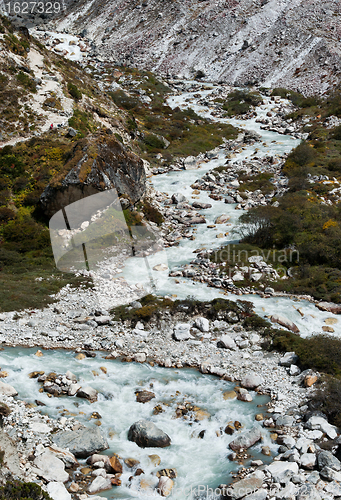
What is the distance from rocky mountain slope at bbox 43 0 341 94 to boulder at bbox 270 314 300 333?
5775 centimetres

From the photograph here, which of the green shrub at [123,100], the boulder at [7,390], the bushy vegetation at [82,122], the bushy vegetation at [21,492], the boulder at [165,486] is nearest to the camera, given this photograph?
the bushy vegetation at [21,492]

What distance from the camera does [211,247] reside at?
2425 cm

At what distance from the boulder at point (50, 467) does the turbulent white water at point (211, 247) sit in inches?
416

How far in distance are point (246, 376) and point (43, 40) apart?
8875 centimetres

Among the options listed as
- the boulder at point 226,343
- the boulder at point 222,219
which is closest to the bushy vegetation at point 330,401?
the boulder at point 226,343

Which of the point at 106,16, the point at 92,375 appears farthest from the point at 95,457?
the point at 106,16

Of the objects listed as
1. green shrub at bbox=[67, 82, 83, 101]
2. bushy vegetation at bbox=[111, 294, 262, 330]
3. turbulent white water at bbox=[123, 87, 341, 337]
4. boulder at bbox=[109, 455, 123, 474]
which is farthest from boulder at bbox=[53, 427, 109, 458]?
green shrub at bbox=[67, 82, 83, 101]

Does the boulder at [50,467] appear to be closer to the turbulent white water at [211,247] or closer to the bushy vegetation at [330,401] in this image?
the bushy vegetation at [330,401]

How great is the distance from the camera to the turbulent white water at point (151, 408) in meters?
9.41

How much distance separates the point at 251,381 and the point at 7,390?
24.5ft

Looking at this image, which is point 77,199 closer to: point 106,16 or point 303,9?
point 303,9

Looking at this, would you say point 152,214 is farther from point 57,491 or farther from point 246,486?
point 57,491

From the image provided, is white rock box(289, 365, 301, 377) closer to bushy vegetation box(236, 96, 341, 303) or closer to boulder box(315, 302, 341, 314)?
boulder box(315, 302, 341, 314)

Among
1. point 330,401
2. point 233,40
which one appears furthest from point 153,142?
point 233,40
